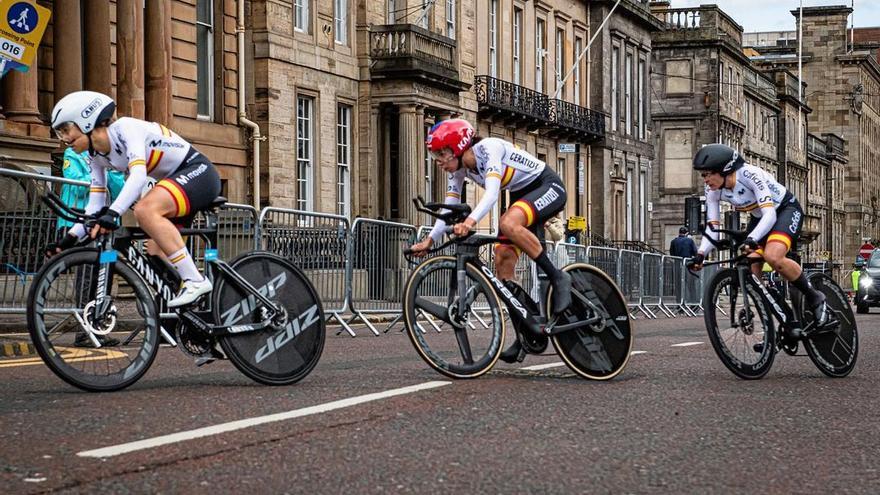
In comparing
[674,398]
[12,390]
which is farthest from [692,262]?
[12,390]

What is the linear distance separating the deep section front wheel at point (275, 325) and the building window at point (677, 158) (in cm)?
6614

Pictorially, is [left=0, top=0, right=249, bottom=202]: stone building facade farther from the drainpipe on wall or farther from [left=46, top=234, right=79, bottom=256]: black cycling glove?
[left=46, top=234, right=79, bottom=256]: black cycling glove

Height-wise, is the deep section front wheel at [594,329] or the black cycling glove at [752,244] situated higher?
the black cycling glove at [752,244]

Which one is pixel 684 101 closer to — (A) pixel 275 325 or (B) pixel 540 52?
(B) pixel 540 52

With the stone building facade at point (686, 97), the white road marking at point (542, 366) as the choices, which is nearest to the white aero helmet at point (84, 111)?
the white road marking at point (542, 366)

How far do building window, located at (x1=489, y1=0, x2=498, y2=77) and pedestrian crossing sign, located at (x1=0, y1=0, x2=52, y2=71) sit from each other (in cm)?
2962

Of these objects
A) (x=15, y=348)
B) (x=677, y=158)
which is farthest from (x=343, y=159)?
(x=677, y=158)

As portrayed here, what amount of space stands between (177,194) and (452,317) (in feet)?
6.01

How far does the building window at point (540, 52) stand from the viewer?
47625mm

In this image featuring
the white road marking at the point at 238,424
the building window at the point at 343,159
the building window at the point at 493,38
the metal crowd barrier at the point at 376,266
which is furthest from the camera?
the building window at the point at 493,38

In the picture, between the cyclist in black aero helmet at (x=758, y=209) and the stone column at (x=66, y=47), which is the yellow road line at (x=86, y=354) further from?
the stone column at (x=66, y=47)

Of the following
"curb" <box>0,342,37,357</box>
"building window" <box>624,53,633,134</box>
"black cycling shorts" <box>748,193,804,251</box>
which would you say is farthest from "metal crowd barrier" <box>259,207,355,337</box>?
"building window" <box>624,53,633,134</box>

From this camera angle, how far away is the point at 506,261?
9.80 metres

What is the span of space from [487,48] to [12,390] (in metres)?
35.3
